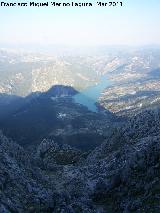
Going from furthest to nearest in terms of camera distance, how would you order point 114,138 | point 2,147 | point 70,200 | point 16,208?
point 114,138, point 2,147, point 70,200, point 16,208

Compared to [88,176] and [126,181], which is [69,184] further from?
[126,181]

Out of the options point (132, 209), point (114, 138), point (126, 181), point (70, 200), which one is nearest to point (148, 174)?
point (126, 181)

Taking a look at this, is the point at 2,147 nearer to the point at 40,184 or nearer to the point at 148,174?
the point at 40,184

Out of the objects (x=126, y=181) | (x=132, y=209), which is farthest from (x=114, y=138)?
(x=132, y=209)

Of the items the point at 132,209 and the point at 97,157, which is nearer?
the point at 132,209

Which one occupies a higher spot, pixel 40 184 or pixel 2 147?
pixel 2 147

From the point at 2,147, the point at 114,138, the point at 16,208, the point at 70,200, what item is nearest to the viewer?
the point at 16,208

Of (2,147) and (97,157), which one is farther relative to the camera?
(97,157)

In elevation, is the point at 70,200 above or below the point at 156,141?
below

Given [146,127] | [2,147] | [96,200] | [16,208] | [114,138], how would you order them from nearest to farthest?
[16,208] < [96,200] < [2,147] < [146,127] < [114,138]

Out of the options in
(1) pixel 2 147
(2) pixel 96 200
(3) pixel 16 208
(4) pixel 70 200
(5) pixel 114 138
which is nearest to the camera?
(3) pixel 16 208
